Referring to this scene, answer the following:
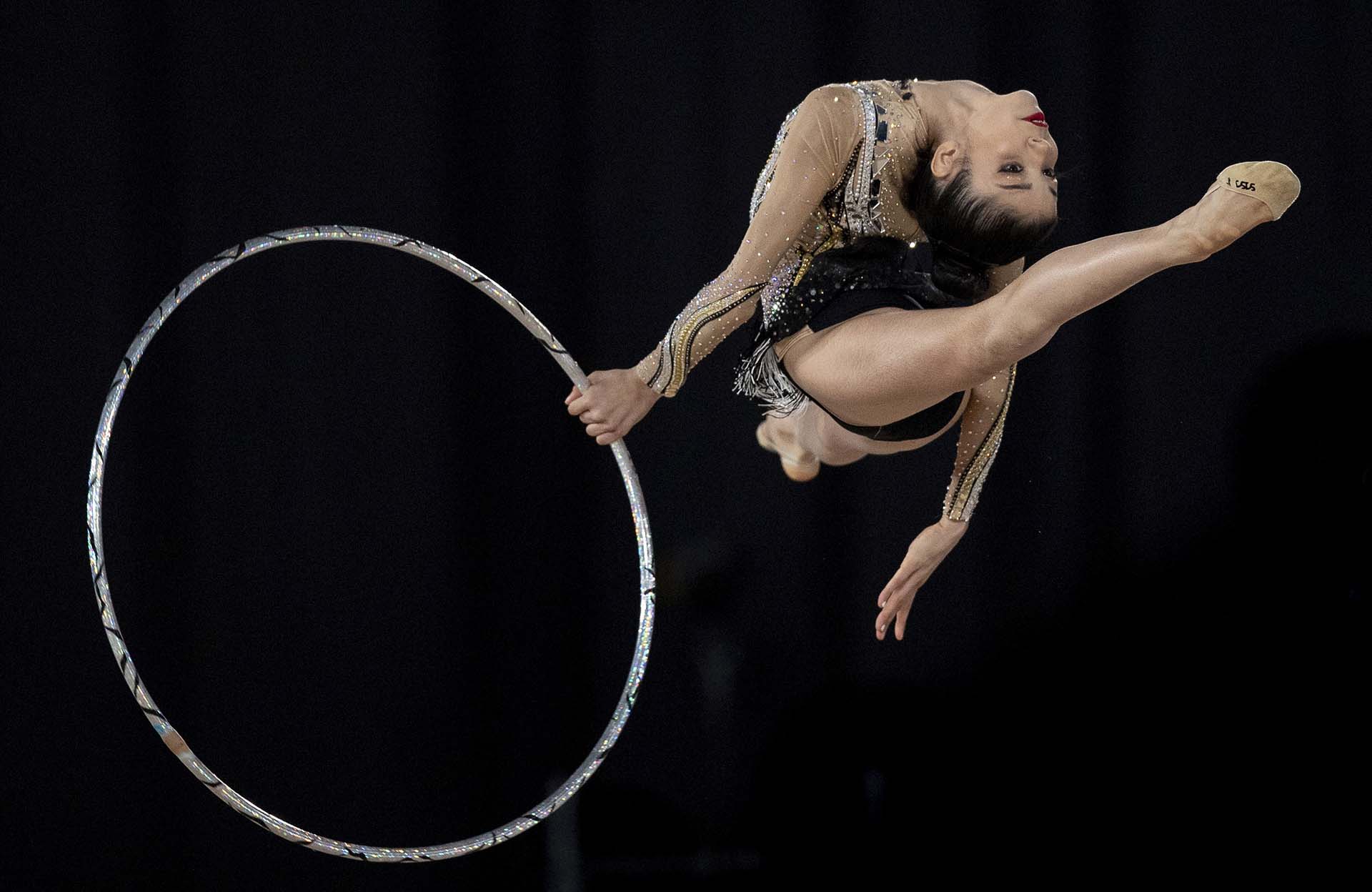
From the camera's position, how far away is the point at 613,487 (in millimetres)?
2203

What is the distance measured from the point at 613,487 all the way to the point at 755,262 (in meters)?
0.73

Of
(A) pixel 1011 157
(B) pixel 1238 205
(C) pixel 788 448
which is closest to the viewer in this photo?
(B) pixel 1238 205

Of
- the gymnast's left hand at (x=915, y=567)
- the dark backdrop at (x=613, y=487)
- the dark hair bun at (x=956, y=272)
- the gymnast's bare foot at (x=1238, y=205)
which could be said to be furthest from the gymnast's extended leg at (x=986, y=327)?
the dark backdrop at (x=613, y=487)

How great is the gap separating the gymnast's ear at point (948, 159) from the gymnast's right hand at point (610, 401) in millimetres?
435

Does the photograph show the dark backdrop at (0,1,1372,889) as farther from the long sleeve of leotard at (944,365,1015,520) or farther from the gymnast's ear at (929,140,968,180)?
the gymnast's ear at (929,140,968,180)

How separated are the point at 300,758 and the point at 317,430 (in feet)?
1.79

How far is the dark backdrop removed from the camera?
2074 millimetres

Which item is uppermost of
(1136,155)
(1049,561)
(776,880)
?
(1136,155)

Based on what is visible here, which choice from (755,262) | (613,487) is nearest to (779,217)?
(755,262)

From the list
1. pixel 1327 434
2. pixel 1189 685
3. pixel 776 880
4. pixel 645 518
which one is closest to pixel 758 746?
pixel 776 880

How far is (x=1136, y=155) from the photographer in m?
2.18

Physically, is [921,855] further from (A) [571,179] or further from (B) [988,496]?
(A) [571,179]

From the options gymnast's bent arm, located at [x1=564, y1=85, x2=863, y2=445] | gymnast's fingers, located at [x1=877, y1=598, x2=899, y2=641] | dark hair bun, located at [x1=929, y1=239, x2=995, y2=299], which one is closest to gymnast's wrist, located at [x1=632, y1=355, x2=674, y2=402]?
gymnast's bent arm, located at [x1=564, y1=85, x2=863, y2=445]

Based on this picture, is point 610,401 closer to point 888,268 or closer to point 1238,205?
point 888,268
